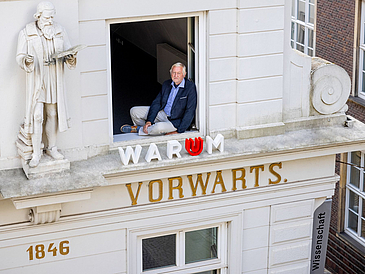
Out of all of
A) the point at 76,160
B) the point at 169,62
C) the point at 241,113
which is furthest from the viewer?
the point at 169,62

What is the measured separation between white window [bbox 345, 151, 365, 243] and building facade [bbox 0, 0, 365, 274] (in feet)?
21.4

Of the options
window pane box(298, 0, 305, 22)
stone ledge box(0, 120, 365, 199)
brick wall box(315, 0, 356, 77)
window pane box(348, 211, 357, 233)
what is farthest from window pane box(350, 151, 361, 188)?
stone ledge box(0, 120, 365, 199)

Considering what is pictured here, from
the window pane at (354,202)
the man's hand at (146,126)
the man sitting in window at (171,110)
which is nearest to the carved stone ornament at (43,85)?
the man's hand at (146,126)

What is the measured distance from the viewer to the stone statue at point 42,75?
974 centimetres

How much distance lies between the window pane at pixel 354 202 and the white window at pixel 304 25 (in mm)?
4357

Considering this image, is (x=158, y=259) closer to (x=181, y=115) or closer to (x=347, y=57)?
(x=181, y=115)

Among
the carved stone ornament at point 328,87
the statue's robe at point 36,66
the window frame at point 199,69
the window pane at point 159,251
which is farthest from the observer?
the carved stone ornament at point 328,87

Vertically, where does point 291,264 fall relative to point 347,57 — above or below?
below

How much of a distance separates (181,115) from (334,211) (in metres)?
10.1

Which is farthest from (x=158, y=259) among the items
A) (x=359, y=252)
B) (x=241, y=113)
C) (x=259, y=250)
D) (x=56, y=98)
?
(x=359, y=252)

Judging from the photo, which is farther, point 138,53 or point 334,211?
point 334,211

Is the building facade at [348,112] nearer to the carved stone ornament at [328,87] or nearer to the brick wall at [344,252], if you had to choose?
the brick wall at [344,252]

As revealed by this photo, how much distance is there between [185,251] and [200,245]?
297 millimetres

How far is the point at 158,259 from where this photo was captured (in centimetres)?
1221
